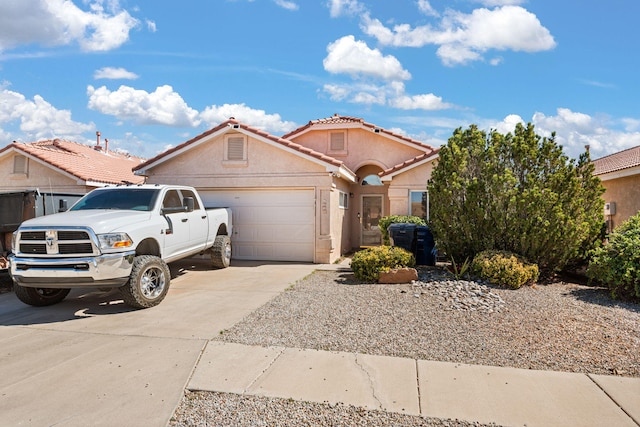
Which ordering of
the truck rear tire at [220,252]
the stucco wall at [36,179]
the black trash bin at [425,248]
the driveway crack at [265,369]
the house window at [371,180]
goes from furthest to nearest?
the house window at [371,180]
the stucco wall at [36,179]
the truck rear tire at [220,252]
the black trash bin at [425,248]
the driveway crack at [265,369]

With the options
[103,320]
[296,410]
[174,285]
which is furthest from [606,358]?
[174,285]

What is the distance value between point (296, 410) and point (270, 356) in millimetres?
1240

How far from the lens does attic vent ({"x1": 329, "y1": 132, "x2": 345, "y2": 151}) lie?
16.4 meters

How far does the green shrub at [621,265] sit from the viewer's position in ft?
23.0

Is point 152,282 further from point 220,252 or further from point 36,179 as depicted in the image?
point 36,179

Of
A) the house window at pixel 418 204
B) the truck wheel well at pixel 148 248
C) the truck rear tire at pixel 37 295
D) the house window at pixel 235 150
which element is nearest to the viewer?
the truck rear tire at pixel 37 295

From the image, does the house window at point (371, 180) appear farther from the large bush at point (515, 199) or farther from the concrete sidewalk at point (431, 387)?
the concrete sidewalk at point (431, 387)

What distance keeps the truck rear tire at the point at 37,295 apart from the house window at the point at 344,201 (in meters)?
8.32

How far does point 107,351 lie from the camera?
16.9 ft

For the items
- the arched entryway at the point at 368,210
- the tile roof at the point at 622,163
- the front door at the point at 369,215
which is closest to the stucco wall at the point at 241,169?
the arched entryway at the point at 368,210

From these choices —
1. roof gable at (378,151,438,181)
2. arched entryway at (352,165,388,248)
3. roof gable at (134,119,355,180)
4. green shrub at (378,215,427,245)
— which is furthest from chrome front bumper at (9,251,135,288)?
arched entryway at (352,165,388,248)

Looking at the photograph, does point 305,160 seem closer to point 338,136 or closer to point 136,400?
point 338,136

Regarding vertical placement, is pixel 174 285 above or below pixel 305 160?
below

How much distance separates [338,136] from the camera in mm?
16500
